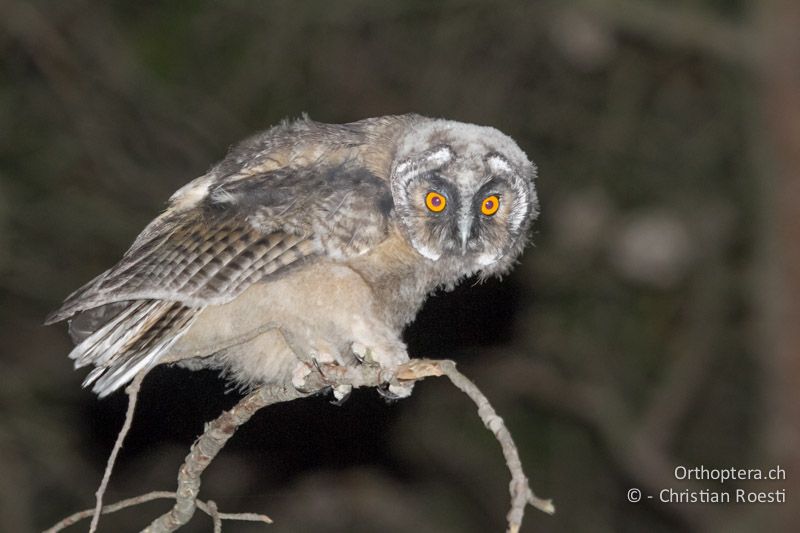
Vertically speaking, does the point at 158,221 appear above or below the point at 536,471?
above

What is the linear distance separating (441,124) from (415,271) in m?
0.62

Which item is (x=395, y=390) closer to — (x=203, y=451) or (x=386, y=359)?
(x=386, y=359)

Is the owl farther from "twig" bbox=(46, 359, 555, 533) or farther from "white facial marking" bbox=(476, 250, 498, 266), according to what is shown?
"twig" bbox=(46, 359, 555, 533)

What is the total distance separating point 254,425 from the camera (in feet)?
24.7

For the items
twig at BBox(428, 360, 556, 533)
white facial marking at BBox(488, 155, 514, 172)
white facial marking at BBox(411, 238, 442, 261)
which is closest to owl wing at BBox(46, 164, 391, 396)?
white facial marking at BBox(411, 238, 442, 261)

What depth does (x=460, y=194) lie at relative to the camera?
3.84 meters

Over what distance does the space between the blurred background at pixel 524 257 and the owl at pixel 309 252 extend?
230 centimetres

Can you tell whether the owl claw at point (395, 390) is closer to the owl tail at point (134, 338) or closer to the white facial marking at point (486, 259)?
the white facial marking at point (486, 259)

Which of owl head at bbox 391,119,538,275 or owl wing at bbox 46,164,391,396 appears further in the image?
owl head at bbox 391,119,538,275

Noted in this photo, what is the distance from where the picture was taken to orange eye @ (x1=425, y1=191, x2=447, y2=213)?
3.80 meters

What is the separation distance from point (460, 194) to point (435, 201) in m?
0.09

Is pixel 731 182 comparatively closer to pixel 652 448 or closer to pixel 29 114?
pixel 652 448

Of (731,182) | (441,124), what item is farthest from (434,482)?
(441,124)

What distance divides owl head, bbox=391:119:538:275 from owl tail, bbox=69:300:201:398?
84cm
